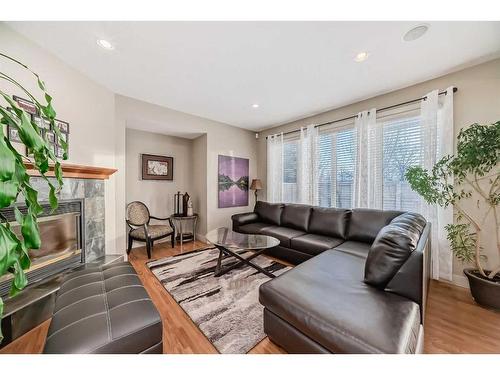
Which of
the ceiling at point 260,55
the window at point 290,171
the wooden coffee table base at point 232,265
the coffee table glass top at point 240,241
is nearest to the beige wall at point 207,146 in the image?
the ceiling at point 260,55

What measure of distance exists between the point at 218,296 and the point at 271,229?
1.46 m

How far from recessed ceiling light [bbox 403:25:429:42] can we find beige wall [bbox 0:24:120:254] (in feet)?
10.8

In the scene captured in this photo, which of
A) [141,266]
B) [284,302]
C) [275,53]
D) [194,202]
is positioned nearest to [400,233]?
[284,302]

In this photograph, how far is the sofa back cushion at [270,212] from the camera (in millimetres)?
3565

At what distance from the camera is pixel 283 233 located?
2949 mm

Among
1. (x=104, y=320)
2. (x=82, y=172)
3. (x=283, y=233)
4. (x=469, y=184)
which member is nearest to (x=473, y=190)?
(x=469, y=184)

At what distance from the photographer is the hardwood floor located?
1.34 m

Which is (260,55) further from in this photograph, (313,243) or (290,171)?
(290,171)

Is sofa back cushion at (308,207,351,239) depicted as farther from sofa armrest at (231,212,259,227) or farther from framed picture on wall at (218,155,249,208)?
framed picture on wall at (218,155,249,208)

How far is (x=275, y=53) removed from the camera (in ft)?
6.07

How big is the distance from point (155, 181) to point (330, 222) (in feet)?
10.7

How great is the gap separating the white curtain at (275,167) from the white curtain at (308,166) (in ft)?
1.49

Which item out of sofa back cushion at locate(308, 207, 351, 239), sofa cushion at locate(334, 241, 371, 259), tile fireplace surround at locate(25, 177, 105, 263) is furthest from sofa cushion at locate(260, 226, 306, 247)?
tile fireplace surround at locate(25, 177, 105, 263)
